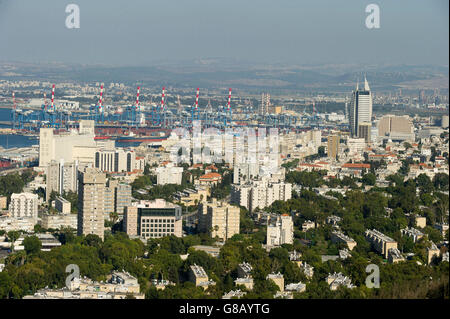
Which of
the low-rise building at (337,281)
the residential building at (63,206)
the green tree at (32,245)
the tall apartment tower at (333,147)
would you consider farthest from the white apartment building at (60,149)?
the low-rise building at (337,281)

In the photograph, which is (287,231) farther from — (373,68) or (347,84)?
(347,84)

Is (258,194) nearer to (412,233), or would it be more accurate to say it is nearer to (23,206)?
(412,233)

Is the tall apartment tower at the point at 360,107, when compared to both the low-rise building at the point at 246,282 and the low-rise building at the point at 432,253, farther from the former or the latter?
the low-rise building at the point at 246,282

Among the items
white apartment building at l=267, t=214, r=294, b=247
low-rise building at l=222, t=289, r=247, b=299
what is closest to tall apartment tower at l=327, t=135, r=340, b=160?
white apartment building at l=267, t=214, r=294, b=247

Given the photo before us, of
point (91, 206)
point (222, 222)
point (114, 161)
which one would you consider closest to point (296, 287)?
point (91, 206)

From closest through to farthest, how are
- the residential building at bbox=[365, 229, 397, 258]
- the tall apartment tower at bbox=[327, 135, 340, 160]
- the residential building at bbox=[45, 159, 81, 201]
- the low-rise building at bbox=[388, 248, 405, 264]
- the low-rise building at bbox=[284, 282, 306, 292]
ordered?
1. the low-rise building at bbox=[284, 282, 306, 292]
2. the low-rise building at bbox=[388, 248, 405, 264]
3. the residential building at bbox=[365, 229, 397, 258]
4. the residential building at bbox=[45, 159, 81, 201]
5. the tall apartment tower at bbox=[327, 135, 340, 160]

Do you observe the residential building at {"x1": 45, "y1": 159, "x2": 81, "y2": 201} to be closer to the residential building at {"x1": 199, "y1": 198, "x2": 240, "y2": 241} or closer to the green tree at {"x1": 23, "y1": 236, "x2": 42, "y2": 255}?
the residential building at {"x1": 199, "y1": 198, "x2": 240, "y2": 241}

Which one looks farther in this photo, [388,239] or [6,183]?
[6,183]
